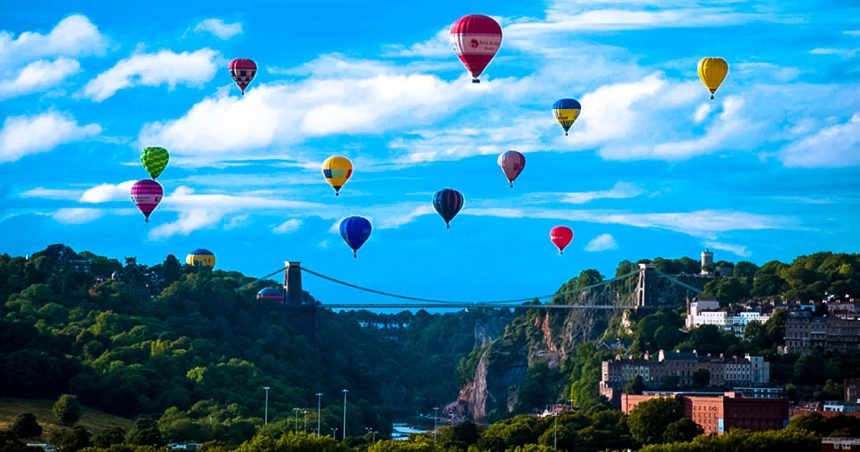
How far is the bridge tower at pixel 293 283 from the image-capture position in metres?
129

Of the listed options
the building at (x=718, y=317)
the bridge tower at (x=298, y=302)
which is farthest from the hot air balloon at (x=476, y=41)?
the bridge tower at (x=298, y=302)

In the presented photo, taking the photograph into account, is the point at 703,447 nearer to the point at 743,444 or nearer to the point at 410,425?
the point at 743,444

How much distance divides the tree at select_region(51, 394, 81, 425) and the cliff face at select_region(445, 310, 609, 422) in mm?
42295

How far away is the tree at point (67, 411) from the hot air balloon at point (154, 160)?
10564 millimetres

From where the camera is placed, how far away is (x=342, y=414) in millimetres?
99000

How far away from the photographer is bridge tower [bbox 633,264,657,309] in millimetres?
118562

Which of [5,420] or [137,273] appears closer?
[5,420]

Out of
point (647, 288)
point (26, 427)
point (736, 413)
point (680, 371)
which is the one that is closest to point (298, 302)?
point (647, 288)

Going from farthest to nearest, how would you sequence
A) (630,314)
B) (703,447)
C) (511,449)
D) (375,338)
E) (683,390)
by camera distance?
(375,338), (630,314), (683,390), (511,449), (703,447)

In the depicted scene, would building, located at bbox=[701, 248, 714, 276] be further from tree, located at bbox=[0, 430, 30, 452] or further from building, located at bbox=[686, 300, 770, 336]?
tree, located at bbox=[0, 430, 30, 452]

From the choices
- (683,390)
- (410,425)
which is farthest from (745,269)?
(683,390)

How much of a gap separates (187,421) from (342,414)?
17327 millimetres

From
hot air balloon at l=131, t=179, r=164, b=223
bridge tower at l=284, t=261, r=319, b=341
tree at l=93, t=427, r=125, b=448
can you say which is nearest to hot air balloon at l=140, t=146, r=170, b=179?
hot air balloon at l=131, t=179, r=164, b=223

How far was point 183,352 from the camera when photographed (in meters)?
102
